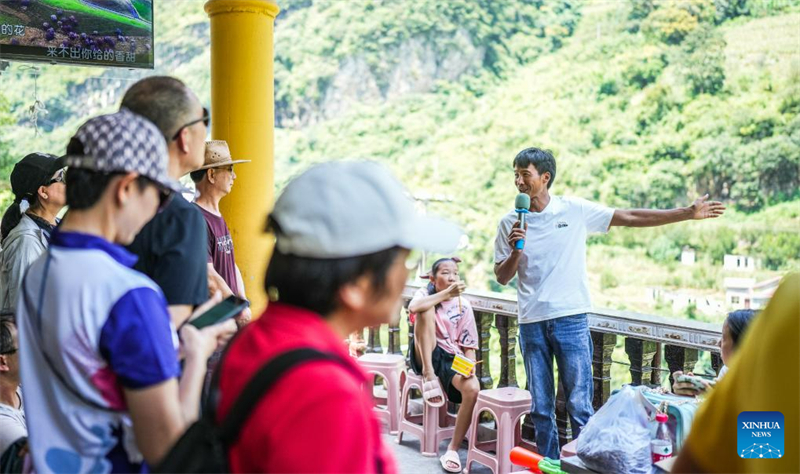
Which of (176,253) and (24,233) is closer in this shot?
(176,253)

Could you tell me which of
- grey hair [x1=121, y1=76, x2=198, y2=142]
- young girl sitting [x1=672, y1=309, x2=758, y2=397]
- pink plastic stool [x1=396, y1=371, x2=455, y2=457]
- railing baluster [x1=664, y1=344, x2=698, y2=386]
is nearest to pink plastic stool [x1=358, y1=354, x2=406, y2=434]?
pink plastic stool [x1=396, y1=371, x2=455, y2=457]

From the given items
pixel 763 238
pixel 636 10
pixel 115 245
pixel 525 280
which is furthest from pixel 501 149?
pixel 115 245

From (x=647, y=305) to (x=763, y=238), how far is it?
307cm

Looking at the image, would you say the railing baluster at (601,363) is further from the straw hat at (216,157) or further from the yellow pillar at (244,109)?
the straw hat at (216,157)

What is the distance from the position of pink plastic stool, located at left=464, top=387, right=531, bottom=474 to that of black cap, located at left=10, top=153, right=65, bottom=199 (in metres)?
2.20

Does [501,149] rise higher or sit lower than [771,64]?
lower

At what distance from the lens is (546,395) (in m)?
3.61

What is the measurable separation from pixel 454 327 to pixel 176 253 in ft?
8.24

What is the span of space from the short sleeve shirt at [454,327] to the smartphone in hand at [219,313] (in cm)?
268

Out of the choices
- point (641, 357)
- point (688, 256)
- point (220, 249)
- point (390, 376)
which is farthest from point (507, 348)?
point (688, 256)

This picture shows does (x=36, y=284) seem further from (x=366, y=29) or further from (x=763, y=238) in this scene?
(x=366, y=29)

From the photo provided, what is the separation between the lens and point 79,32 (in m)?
4.25

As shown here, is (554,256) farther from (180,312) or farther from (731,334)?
(180,312)

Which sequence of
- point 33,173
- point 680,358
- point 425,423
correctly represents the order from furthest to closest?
point 425,423 < point 680,358 < point 33,173
